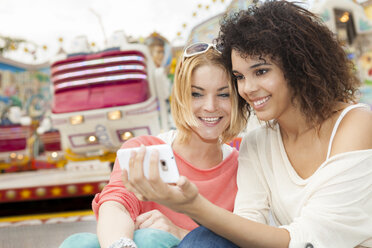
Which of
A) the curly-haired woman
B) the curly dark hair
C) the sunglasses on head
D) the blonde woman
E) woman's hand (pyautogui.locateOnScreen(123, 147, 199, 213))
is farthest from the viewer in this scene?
the sunglasses on head

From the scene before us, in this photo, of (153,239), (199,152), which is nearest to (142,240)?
(153,239)

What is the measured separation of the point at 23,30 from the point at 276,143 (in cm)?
636

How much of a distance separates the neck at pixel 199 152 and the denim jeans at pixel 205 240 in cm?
46

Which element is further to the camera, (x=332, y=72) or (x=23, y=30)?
(x=23, y=30)

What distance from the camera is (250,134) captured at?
3.91ft

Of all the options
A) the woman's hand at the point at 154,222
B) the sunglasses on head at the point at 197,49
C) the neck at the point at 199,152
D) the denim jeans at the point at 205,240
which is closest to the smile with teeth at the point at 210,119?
the neck at the point at 199,152

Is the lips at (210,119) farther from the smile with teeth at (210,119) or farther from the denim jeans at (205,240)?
the denim jeans at (205,240)

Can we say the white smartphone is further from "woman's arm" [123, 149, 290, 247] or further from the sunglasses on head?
the sunglasses on head

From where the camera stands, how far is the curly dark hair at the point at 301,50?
0.96m

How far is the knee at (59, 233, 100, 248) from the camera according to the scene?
89 cm

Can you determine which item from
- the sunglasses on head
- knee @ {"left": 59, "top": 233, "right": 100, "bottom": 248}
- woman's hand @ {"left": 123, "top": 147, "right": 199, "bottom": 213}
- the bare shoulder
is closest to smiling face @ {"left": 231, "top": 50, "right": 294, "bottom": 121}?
the bare shoulder

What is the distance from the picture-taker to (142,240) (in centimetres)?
91

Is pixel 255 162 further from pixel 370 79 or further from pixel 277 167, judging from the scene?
pixel 370 79

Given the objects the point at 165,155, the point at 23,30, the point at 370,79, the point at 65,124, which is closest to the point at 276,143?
the point at 165,155
